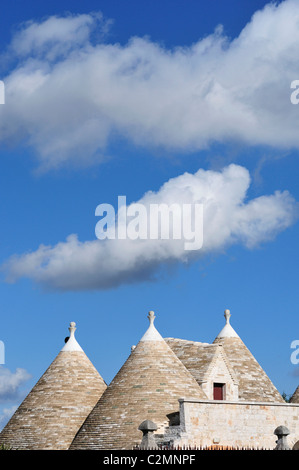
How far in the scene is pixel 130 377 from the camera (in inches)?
1085

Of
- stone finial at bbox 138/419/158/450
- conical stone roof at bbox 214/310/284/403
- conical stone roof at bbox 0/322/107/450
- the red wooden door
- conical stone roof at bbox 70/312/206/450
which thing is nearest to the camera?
stone finial at bbox 138/419/158/450

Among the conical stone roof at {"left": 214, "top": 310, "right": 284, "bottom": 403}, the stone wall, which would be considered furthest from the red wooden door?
the stone wall

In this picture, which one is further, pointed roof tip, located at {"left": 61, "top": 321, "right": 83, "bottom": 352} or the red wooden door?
pointed roof tip, located at {"left": 61, "top": 321, "right": 83, "bottom": 352}

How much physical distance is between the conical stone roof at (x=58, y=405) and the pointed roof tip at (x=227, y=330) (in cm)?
578

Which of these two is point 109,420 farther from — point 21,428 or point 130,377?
point 21,428

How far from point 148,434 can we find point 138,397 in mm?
3063

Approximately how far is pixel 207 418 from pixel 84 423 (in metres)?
3.95

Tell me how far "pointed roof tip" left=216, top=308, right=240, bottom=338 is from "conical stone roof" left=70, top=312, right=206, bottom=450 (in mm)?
5528

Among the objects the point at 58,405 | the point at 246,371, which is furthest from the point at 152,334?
the point at 246,371

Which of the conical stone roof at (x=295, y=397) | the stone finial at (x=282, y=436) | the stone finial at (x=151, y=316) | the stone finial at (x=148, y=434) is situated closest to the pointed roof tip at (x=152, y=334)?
the stone finial at (x=151, y=316)

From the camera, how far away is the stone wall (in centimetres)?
2564

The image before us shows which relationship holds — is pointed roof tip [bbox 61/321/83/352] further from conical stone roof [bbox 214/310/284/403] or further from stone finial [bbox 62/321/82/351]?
conical stone roof [bbox 214/310/284/403]

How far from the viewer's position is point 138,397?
26625 millimetres
